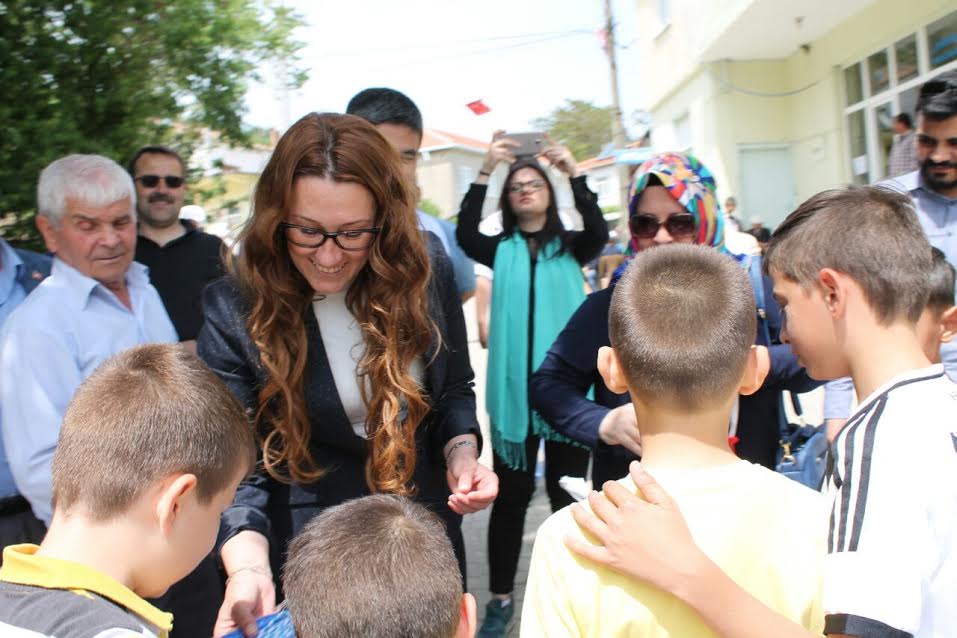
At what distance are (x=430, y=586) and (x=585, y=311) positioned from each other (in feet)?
3.80

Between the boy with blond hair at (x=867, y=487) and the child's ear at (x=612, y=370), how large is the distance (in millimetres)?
224

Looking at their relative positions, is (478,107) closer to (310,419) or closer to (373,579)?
(310,419)

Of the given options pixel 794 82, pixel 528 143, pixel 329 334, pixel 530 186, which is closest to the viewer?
pixel 329 334

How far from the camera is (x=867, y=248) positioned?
1543 millimetres

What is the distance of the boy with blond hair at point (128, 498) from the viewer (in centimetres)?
114

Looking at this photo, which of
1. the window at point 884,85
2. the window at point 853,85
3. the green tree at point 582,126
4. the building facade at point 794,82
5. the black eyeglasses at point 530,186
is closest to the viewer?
the black eyeglasses at point 530,186

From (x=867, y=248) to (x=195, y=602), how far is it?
6.38 feet

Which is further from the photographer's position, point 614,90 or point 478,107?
point 614,90

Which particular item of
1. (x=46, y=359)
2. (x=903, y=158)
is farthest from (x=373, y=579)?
(x=903, y=158)

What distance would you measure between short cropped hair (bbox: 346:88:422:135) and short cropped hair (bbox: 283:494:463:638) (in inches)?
86.5

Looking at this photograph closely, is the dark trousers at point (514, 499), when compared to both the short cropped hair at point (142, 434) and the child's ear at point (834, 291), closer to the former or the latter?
the child's ear at point (834, 291)

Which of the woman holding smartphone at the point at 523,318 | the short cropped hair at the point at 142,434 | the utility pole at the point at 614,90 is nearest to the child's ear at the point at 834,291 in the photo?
the short cropped hair at the point at 142,434

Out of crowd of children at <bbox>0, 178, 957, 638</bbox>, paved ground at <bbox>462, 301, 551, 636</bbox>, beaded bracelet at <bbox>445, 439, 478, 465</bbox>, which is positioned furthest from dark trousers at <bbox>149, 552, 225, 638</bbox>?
paved ground at <bbox>462, 301, 551, 636</bbox>

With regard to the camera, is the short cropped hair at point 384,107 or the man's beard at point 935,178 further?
the short cropped hair at point 384,107
